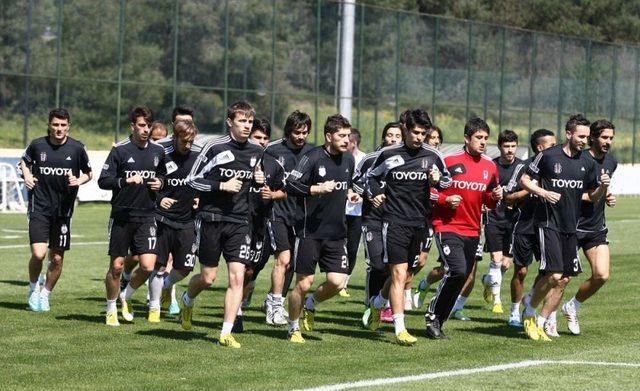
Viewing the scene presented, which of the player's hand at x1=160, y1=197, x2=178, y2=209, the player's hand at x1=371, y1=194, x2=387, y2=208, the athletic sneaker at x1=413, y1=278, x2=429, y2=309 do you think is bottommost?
the athletic sneaker at x1=413, y1=278, x2=429, y2=309

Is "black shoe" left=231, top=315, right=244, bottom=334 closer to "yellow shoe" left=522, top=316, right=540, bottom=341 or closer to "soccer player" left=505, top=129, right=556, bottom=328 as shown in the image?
"yellow shoe" left=522, top=316, right=540, bottom=341

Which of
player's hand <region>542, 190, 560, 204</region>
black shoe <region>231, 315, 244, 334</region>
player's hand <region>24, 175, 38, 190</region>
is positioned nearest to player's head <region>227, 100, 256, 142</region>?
black shoe <region>231, 315, 244, 334</region>

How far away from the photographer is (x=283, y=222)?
48.9ft

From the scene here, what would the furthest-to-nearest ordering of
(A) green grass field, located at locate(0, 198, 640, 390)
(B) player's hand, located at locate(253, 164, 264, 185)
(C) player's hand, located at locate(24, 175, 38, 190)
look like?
(C) player's hand, located at locate(24, 175, 38, 190), (B) player's hand, located at locate(253, 164, 264, 185), (A) green grass field, located at locate(0, 198, 640, 390)

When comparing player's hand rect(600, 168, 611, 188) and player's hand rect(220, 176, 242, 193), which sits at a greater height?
player's hand rect(600, 168, 611, 188)

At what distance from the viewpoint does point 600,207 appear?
555 inches

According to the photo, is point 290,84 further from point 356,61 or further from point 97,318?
point 97,318

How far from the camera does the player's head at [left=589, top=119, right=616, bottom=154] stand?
13.9 meters

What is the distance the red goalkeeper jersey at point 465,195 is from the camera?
1337 cm

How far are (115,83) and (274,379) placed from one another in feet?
97.1

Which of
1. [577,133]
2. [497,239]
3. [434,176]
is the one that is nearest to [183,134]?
[434,176]

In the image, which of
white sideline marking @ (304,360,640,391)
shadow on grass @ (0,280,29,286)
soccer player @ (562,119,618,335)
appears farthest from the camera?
shadow on grass @ (0,280,29,286)

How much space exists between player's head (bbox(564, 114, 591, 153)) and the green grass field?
6.12 feet

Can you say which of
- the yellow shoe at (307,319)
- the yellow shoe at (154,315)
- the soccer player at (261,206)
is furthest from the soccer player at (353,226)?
the yellow shoe at (154,315)
